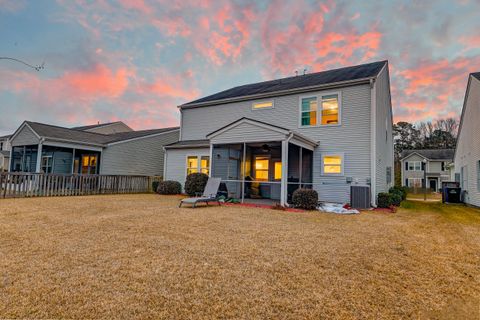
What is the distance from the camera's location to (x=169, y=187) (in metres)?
14.4

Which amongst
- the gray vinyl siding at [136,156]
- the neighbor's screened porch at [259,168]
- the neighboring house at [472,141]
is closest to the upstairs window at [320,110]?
the neighbor's screened porch at [259,168]

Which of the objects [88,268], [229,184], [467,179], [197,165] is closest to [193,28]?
[197,165]

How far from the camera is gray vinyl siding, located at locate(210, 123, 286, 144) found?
395 inches

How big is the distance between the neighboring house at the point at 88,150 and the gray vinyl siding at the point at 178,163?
3.56 metres

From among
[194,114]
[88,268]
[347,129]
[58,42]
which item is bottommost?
[88,268]

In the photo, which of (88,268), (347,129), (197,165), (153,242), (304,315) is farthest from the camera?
(197,165)

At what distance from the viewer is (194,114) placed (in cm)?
1683

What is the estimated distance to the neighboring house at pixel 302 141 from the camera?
1084cm

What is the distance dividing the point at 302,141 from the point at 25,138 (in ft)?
54.1

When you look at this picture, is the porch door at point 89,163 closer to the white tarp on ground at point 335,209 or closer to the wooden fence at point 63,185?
the wooden fence at point 63,185

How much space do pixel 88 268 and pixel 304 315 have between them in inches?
108

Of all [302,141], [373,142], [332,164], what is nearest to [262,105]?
[302,141]

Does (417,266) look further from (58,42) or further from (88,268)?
(58,42)

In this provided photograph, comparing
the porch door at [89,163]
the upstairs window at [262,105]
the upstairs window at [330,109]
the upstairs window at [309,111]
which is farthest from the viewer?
the porch door at [89,163]
